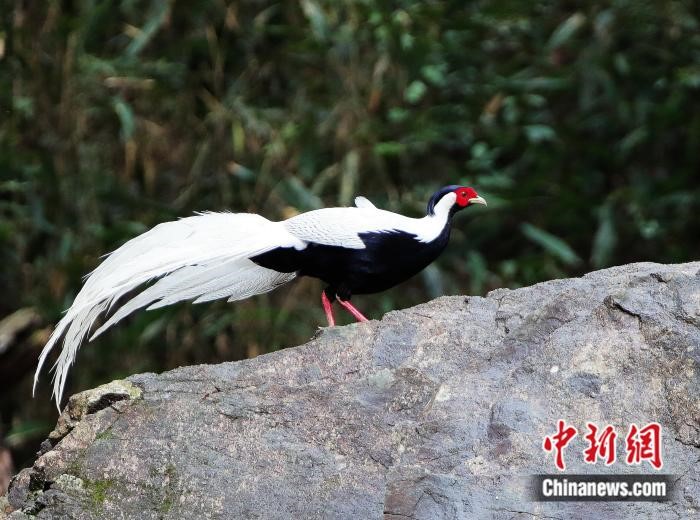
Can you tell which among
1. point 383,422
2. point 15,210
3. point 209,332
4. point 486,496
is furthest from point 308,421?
point 15,210

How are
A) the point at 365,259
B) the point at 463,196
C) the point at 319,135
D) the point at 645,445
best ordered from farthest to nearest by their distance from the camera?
1. the point at 319,135
2. the point at 463,196
3. the point at 365,259
4. the point at 645,445

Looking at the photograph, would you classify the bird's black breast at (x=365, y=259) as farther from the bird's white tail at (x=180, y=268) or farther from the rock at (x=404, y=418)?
the rock at (x=404, y=418)

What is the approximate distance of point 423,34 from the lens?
26.9ft

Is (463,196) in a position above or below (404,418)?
above

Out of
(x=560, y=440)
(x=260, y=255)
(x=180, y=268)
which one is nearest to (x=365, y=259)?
(x=260, y=255)

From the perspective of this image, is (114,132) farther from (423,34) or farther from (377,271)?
(377,271)

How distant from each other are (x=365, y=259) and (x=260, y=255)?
0.36 metres

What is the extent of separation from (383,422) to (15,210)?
4675mm

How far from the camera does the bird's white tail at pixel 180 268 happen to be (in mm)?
3984

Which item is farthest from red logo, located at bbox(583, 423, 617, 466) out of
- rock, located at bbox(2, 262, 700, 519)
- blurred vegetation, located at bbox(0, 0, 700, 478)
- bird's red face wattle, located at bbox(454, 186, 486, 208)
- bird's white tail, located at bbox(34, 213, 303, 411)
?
blurred vegetation, located at bbox(0, 0, 700, 478)

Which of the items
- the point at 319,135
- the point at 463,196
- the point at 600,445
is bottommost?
the point at 600,445

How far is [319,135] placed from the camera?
26.5ft

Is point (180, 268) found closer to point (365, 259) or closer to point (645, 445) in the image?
point (365, 259)

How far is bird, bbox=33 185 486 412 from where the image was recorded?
406 cm
